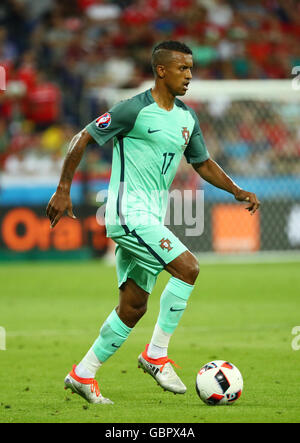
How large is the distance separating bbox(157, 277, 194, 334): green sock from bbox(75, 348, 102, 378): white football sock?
46 cm

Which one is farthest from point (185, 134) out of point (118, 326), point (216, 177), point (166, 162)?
point (118, 326)

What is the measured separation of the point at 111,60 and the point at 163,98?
605 inches

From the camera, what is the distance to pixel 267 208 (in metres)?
16.8

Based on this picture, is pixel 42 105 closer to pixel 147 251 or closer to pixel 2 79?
pixel 2 79

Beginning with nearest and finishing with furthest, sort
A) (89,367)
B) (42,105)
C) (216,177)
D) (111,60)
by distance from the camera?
1. (89,367)
2. (216,177)
3. (42,105)
4. (111,60)

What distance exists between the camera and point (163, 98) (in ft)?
18.7

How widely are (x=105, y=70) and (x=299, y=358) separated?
46.6 feet

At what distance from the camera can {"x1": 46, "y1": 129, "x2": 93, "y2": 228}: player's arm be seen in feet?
17.4

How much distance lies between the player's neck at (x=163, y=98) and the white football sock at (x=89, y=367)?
1.61m

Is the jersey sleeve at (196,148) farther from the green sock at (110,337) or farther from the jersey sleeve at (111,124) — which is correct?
the green sock at (110,337)

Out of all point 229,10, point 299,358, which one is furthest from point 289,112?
point 299,358

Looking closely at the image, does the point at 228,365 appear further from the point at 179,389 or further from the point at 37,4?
the point at 37,4

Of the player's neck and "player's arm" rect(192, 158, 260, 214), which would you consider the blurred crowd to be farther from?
the player's neck

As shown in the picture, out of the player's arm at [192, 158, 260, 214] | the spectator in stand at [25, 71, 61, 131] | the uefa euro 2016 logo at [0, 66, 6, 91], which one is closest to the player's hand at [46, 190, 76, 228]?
the player's arm at [192, 158, 260, 214]
